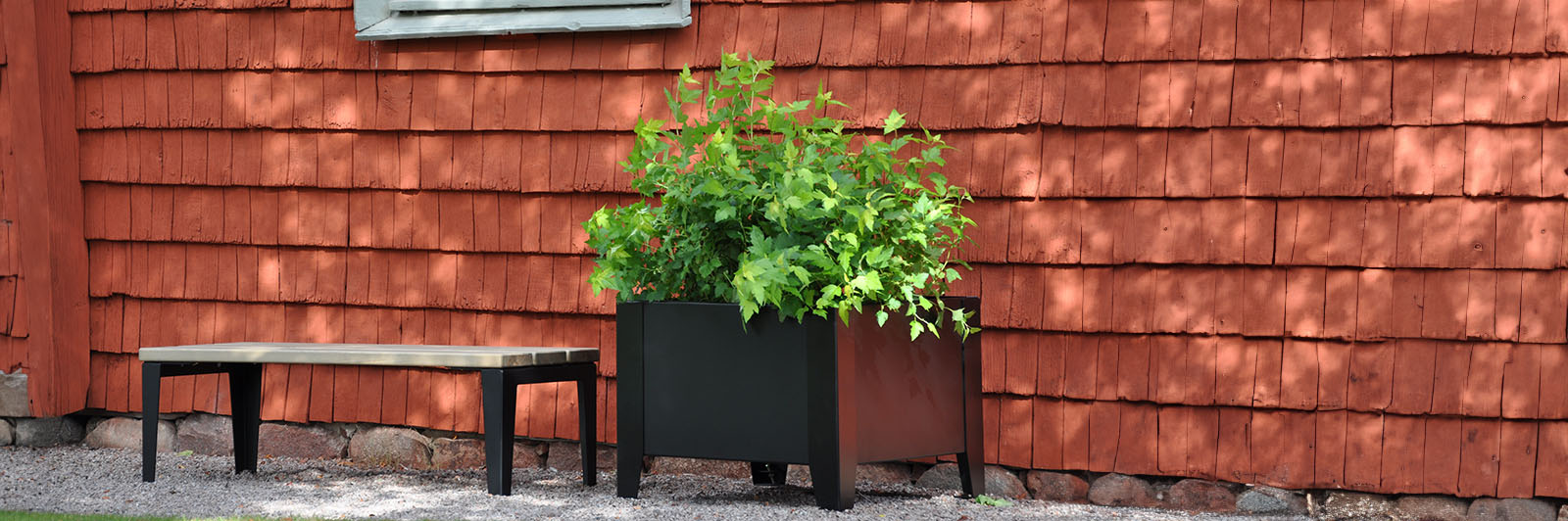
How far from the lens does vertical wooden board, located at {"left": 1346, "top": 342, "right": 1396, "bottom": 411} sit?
381 centimetres

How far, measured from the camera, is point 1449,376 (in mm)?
3762

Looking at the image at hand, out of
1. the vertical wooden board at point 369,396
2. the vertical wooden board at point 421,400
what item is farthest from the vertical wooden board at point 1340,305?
the vertical wooden board at point 369,396

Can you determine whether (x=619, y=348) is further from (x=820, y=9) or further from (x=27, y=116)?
(x=27, y=116)

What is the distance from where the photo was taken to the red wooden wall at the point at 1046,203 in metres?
3.73

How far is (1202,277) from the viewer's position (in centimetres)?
395

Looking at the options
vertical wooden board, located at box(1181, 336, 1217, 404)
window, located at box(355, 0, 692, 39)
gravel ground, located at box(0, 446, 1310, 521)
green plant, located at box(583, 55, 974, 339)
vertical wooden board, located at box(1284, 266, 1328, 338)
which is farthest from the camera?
window, located at box(355, 0, 692, 39)

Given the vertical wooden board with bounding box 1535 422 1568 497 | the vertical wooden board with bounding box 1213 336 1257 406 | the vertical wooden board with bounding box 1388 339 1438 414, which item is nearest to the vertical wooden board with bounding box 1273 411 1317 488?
the vertical wooden board with bounding box 1213 336 1257 406

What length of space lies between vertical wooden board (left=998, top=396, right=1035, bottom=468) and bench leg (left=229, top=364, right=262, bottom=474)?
2.31m

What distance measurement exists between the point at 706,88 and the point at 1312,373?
1933 millimetres

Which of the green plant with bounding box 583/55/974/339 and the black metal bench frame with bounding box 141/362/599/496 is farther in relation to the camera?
the black metal bench frame with bounding box 141/362/599/496

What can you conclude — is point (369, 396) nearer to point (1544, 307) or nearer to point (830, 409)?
point (830, 409)

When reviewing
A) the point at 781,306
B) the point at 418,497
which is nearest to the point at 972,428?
the point at 781,306

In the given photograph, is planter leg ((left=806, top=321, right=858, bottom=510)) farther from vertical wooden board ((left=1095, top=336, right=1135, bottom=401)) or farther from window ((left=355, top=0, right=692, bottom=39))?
window ((left=355, top=0, right=692, bottom=39))

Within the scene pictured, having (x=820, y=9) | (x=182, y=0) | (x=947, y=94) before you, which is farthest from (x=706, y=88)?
(x=182, y=0)
